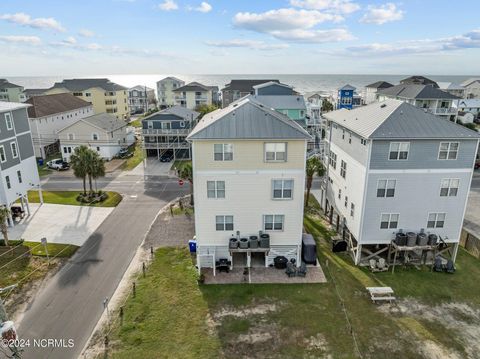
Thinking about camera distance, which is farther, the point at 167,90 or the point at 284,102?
the point at 167,90

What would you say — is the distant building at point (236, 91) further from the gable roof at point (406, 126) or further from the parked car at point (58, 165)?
the gable roof at point (406, 126)

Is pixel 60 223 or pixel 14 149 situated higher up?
pixel 14 149

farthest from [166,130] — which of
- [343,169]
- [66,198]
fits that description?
[343,169]

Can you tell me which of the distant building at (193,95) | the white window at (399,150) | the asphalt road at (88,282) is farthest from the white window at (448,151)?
the distant building at (193,95)

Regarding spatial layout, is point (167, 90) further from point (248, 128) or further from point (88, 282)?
point (88, 282)

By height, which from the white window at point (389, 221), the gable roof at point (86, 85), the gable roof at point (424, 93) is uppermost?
the gable roof at point (86, 85)

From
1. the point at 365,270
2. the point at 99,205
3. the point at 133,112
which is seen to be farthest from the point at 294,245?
the point at 133,112
